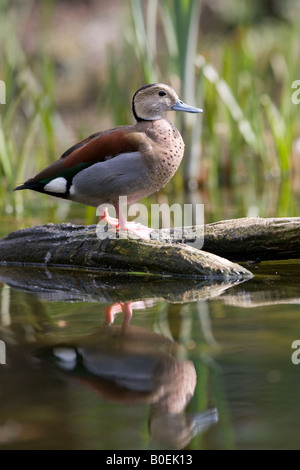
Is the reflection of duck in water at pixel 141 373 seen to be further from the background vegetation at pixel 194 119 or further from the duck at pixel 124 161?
the background vegetation at pixel 194 119

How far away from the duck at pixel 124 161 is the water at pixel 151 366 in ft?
1.97

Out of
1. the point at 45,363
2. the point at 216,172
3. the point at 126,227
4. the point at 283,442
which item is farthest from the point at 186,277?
the point at 216,172

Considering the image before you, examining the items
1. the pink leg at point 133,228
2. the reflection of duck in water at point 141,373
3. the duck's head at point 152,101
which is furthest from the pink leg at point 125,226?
the reflection of duck in water at point 141,373

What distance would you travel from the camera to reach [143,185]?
455 centimetres

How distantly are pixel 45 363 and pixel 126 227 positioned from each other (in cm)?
190

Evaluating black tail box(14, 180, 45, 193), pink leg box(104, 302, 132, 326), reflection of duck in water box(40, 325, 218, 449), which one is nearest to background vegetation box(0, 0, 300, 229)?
black tail box(14, 180, 45, 193)

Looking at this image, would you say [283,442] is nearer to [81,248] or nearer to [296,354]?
[296,354]

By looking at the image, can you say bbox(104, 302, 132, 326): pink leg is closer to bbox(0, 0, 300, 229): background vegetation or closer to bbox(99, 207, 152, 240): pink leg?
bbox(99, 207, 152, 240): pink leg

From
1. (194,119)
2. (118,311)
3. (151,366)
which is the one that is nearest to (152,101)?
(118,311)

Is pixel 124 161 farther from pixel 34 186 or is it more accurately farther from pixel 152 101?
pixel 34 186

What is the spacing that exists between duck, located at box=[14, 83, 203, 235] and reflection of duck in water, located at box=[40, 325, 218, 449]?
1272mm

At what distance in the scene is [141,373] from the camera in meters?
2.88

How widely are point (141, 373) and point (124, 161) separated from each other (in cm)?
185
